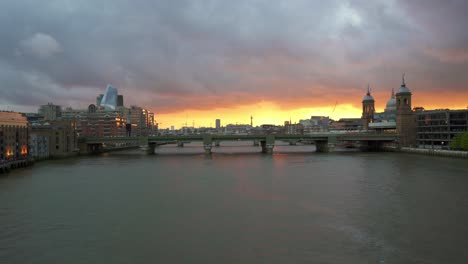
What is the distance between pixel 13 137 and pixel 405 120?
96.1 m

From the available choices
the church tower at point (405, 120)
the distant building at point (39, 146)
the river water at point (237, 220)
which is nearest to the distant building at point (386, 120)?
the church tower at point (405, 120)

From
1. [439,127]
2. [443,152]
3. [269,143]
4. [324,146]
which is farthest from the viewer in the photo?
[324,146]

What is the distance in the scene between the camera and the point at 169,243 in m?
23.5

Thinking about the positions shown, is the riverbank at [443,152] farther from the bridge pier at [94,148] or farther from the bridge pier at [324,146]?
the bridge pier at [94,148]

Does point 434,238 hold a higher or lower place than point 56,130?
lower

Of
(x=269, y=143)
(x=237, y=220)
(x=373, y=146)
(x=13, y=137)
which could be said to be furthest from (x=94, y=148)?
(x=237, y=220)

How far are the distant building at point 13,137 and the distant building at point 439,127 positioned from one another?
88348 mm

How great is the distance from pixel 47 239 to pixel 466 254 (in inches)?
936

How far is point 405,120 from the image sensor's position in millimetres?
111500

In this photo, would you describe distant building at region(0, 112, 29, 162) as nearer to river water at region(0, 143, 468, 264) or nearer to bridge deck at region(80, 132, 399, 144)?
river water at region(0, 143, 468, 264)

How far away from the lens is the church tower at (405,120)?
108375 millimetres

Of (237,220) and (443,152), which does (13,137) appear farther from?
(443,152)

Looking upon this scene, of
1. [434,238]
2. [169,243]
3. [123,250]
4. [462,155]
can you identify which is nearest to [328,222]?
[434,238]

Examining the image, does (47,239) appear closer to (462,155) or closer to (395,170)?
(395,170)
